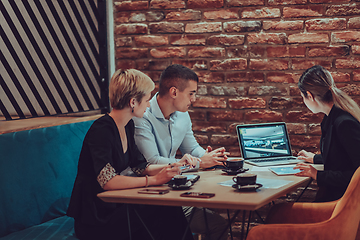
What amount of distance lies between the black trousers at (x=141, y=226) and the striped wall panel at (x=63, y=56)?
1.10 m

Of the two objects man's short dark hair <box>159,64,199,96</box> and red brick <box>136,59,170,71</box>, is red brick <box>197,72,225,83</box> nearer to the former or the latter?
red brick <box>136,59,170,71</box>

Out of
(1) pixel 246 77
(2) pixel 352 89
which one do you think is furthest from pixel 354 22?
(1) pixel 246 77

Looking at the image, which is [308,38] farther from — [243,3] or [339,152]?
[339,152]

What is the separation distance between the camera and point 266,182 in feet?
6.21

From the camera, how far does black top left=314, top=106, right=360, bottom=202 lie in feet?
6.55

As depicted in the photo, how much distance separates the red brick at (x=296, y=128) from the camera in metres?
2.90

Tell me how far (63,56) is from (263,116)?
1610 millimetres

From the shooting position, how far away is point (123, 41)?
321cm

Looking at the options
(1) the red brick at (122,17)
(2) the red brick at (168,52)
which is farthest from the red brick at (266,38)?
(1) the red brick at (122,17)

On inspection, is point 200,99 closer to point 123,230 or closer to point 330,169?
point 330,169

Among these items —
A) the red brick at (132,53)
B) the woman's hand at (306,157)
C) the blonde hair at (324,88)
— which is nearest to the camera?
the blonde hair at (324,88)

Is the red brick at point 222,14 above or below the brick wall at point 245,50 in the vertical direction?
above

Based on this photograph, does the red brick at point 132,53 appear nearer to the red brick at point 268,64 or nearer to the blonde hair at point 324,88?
the red brick at point 268,64

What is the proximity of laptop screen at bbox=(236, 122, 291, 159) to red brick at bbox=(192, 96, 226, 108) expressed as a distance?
43cm
